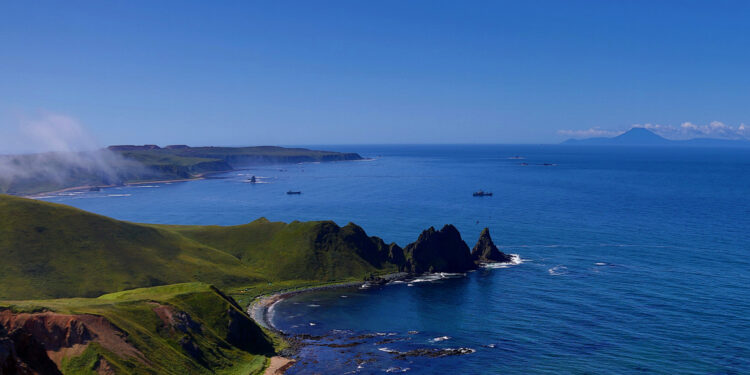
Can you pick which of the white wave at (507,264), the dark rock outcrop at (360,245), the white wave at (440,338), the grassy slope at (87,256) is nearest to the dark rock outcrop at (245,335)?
the white wave at (440,338)

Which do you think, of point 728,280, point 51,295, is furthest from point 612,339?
point 51,295

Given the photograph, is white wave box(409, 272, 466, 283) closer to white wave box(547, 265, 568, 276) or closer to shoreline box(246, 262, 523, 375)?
shoreline box(246, 262, 523, 375)

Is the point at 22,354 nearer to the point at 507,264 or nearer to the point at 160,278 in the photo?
the point at 160,278

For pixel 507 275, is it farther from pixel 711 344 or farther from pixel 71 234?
pixel 71 234

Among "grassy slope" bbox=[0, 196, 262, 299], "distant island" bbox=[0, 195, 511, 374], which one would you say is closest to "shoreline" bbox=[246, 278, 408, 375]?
"distant island" bbox=[0, 195, 511, 374]

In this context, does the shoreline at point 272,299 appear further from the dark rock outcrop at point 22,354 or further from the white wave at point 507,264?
the dark rock outcrop at point 22,354

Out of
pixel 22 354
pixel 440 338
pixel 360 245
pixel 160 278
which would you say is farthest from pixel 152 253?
pixel 22 354
